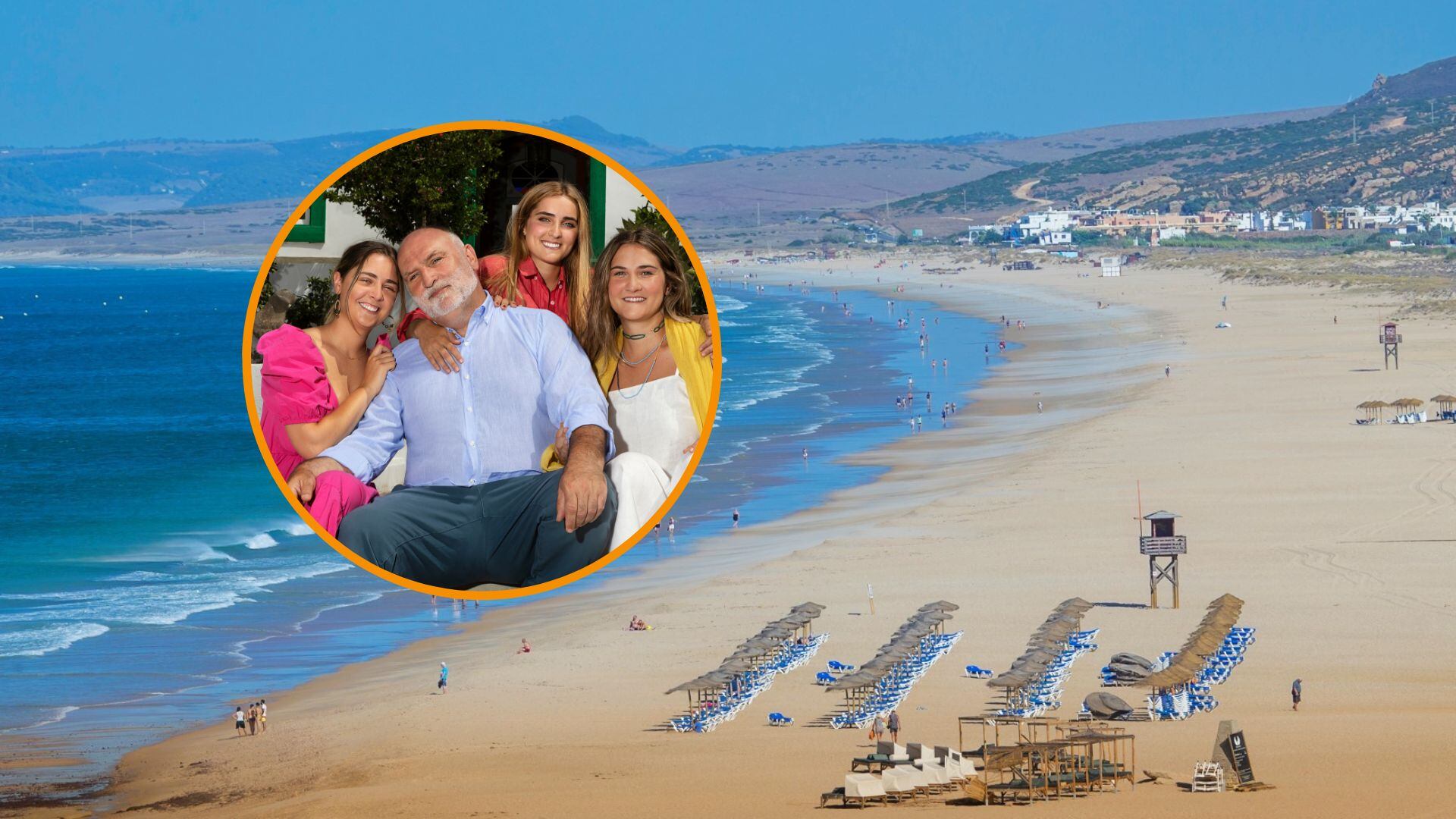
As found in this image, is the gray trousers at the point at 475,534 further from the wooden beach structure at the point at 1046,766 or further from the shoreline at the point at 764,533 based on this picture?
the shoreline at the point at 764,533

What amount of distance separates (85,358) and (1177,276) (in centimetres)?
7530

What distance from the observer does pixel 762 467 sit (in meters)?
47.9

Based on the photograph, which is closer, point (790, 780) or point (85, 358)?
point (790, 780)

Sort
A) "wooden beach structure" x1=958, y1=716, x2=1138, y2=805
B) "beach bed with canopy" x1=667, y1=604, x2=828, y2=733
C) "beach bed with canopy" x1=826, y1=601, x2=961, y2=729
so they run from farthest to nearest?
1. "beach bed with canopy" x1=667, y1=604, x2=828, y2=733
2. "beach bed with canopy" x1=826, y1=601, x2=961, y2=729
3. "wooden beach structure" x1=958, y1=716, x2=1138, y2=805

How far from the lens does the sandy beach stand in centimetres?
2158

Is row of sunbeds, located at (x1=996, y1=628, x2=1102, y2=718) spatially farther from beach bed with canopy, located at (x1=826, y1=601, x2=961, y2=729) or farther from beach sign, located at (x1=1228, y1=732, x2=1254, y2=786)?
beach sign, located at (x1=1228, y1=732, x2=1254, y2=786)

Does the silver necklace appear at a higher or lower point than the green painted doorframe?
lower

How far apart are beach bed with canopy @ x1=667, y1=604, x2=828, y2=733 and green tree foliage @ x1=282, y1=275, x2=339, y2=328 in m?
21.5

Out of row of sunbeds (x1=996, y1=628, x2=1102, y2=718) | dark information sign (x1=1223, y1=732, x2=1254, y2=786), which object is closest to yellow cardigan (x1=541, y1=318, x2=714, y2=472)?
dark information sign (x1=1223, y1=732, x2=1254, y2=786)

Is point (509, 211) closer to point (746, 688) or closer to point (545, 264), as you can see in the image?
point (545, 264)

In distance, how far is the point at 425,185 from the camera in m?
2.83

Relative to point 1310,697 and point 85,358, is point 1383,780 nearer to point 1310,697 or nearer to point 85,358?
point 1310,697

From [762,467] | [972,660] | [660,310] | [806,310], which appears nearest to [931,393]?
[762,467]

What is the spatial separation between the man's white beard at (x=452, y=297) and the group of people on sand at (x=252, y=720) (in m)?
23.7
